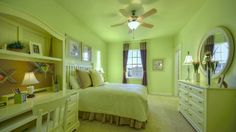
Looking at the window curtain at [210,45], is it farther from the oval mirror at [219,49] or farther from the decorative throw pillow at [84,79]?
the decorative throw pillow at [84,79]

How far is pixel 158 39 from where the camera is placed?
5652mm

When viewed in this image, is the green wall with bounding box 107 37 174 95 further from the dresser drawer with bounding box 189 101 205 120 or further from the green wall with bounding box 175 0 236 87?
the dresser drawer with bounding box 189 101 205 120

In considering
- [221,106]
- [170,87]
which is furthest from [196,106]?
[170,87]

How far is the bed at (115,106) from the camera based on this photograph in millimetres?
2380

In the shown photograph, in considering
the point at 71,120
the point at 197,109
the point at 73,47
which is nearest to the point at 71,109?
the point at 71,120

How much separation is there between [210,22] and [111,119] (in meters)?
3.08

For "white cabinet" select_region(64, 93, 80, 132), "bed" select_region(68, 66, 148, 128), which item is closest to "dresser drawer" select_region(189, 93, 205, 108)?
"bed" select_region(68, 66, 148, 128)

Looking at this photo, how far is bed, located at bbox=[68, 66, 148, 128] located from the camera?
238 cm

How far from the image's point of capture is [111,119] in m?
2.61

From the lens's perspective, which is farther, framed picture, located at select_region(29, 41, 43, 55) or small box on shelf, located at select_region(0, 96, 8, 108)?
framed picture, located at select_region(29, 41, 43, 55)

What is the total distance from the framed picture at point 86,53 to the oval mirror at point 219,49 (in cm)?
342

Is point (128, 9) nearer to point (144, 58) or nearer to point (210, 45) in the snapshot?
point (210, 45)

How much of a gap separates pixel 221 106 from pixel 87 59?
3.77 metres

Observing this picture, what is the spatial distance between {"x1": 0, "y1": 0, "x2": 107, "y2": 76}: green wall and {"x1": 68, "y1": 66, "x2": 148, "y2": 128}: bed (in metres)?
1.29
